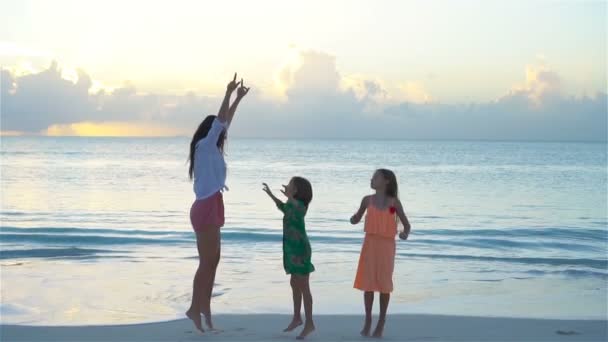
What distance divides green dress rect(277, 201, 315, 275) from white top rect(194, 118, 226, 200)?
0.67 metres

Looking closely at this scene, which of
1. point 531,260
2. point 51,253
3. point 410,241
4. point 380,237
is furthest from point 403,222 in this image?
point 410,241

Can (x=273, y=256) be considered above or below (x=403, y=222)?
below

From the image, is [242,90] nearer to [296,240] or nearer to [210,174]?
[210,174]

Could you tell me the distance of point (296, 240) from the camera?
723 cm

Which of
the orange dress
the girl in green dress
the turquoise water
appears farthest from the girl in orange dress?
the turquoise water

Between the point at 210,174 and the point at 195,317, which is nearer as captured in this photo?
the point at 210,174

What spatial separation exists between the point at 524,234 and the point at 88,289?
12474 mm

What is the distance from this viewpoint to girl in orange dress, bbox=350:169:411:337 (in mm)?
7270

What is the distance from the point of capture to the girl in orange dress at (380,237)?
727 cm

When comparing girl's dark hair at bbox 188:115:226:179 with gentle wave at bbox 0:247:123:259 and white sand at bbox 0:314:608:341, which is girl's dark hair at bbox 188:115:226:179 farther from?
gentle wave at bbox 0:247:123:259

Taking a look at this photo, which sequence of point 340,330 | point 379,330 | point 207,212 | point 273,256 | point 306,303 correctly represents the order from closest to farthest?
1. point 207,212
2. point 306,303
3. point 379,330
4. point 340,330
5. point 273,256

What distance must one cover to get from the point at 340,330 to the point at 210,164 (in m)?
2.31

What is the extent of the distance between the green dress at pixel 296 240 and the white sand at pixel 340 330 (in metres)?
0.69

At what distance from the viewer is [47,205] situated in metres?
26.5
